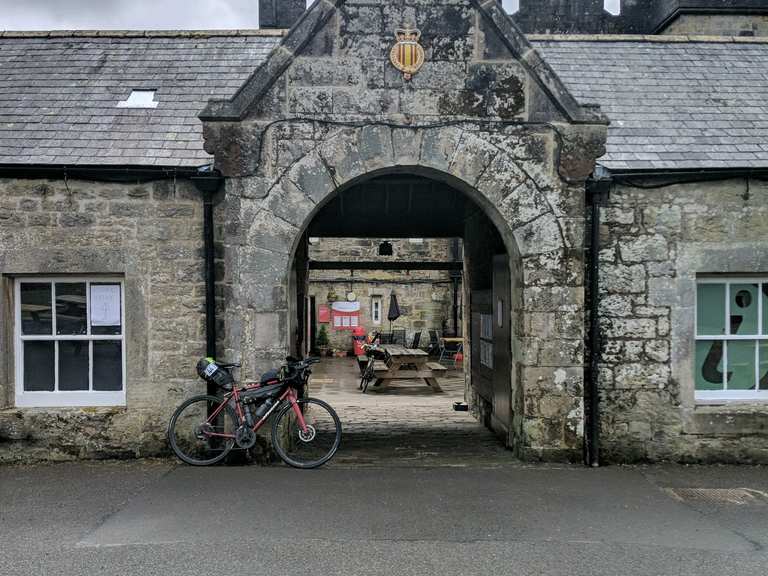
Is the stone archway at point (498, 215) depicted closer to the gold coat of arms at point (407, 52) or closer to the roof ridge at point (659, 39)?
the gold coat of arms at point (407, 52)

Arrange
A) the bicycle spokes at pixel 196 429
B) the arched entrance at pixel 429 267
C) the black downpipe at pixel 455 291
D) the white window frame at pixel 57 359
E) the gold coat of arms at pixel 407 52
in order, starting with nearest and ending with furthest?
the gold coat of arms at pixel 407 52 < the bicycle spokes at pixel 196 429 < the white window frame at pixel 57 359 < the arched entrance at pixel 429 267 < the black downpipe at pixel 455 291

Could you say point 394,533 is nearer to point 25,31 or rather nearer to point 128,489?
point 128,489

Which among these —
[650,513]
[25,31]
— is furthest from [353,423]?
[25,31]

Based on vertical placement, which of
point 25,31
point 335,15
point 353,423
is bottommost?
point 353,423

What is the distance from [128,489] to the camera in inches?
259

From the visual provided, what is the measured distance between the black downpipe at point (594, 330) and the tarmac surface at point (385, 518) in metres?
0.26

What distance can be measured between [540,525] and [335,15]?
16.2 ft

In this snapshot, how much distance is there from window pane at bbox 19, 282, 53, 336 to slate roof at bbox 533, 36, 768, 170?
5.82m

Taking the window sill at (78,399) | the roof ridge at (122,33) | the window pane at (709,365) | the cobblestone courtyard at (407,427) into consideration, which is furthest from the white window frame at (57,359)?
the window pane at (709,365)

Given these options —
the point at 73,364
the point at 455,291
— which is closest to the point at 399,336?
the point at 455,291

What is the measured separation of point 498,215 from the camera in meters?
7.57

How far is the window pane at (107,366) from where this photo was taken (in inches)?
314

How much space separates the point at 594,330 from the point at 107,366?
4.93 meters

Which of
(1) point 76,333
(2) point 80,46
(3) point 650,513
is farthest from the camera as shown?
(2) point 80,46
